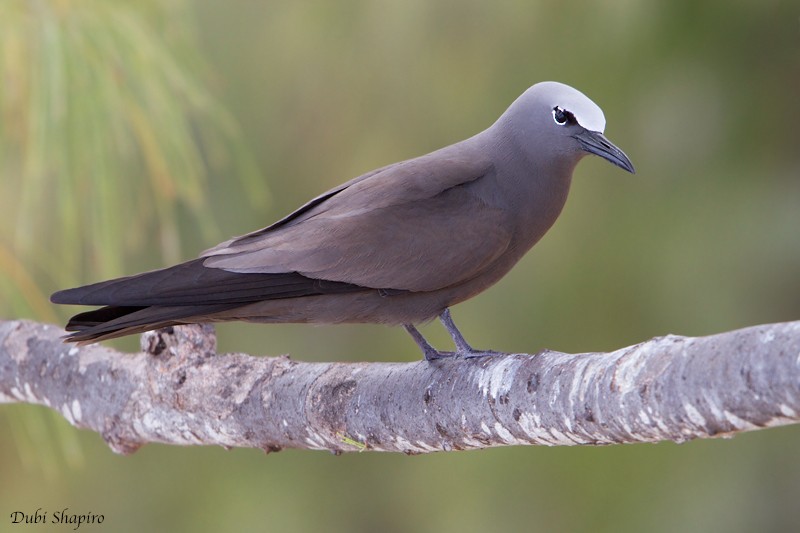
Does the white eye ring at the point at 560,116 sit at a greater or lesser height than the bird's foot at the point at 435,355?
greater

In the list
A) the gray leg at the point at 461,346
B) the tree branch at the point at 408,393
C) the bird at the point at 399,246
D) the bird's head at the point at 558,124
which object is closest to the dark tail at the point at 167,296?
the bird at the point at 399,246

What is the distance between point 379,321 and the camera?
7.76ft

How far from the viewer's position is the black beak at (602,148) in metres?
2.26

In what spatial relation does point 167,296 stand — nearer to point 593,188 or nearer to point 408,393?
point 408,393

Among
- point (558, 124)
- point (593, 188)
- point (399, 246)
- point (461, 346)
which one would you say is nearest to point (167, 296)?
point (399, 246)

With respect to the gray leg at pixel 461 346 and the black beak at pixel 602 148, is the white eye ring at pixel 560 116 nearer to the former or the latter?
the black beak at pixel 602 148

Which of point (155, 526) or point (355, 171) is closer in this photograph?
point (355, 171)

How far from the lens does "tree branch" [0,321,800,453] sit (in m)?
1.40

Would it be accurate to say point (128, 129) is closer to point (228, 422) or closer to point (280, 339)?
point (228, 422)

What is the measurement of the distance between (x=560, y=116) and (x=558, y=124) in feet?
0.06

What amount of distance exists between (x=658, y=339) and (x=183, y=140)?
1.59 m

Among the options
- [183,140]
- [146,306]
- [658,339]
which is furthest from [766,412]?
[183,140]

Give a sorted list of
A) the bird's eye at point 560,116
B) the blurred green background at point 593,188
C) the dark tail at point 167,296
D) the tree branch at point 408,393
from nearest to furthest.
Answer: the tree branch at point 408,393 → the dark tail at point 167,296 → the bird's eye at point 560,116 → the blurred green background at point 593,188

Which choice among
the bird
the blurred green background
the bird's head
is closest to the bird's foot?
the bird
